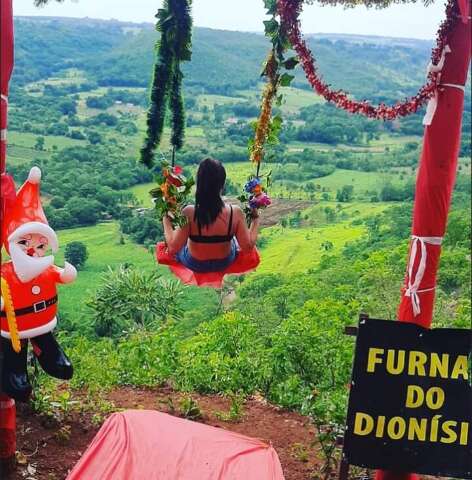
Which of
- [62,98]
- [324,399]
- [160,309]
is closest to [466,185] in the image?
[62,98]

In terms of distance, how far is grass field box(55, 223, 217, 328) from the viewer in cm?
1919

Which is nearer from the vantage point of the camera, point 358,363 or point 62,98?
point 358,363

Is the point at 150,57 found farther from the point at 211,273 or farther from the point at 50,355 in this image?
the point at 50,355

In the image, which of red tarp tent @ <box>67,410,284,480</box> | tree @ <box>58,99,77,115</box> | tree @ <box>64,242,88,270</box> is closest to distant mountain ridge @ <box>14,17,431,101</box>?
tree @ <box>58,99,77,115</box>

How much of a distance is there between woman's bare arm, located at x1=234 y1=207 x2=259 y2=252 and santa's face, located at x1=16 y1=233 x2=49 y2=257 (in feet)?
3.09

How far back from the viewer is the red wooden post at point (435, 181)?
343 cm

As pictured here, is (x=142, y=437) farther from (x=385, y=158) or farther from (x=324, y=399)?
(x=385, y=158)

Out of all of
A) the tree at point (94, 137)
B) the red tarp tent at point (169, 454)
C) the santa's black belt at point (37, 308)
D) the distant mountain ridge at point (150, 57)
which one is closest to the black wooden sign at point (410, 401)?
the red tarp tent at point (169, 454)

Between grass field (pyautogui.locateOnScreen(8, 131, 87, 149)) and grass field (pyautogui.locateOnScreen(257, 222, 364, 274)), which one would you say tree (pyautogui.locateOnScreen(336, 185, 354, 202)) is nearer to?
grass field (pyautogui.locateOnScreen(257, 222, 364, 274))

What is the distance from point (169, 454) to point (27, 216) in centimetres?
127

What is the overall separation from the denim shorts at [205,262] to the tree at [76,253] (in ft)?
51.9

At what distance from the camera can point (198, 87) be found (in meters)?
33.2

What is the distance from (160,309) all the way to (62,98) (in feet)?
65.1

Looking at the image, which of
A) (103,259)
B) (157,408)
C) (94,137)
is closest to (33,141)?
(94,137)
